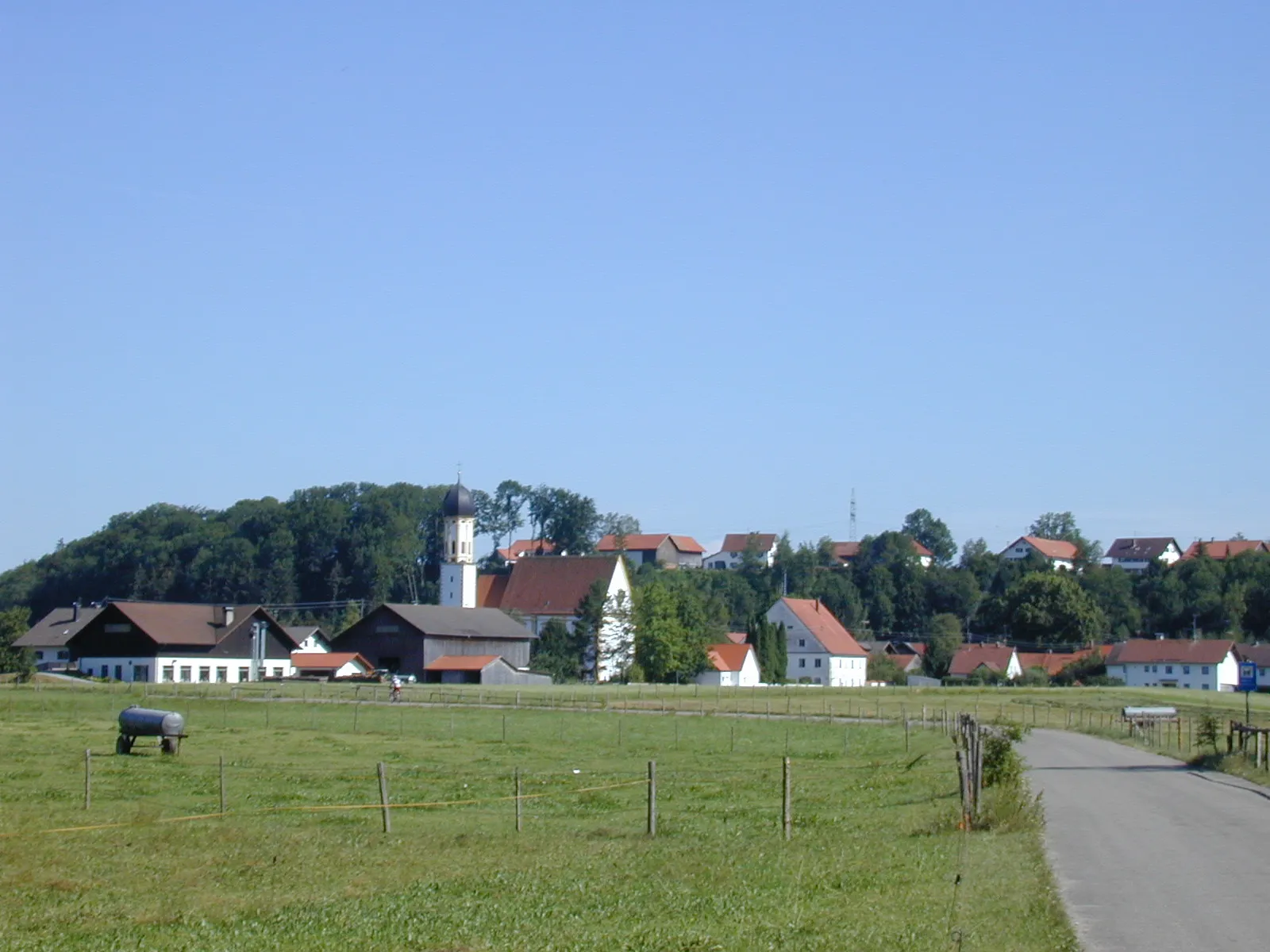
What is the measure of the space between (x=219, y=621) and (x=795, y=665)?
54.4m

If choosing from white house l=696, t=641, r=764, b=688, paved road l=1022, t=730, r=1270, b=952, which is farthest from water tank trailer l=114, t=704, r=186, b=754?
white house l=696, t=641, r=764, b=688

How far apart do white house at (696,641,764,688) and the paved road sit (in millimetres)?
86982

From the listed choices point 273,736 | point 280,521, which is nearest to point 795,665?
point 280,521

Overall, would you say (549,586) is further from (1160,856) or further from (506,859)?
(1160,856)

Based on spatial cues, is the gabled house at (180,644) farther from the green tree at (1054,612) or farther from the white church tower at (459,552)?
the green tree at (1054,612)

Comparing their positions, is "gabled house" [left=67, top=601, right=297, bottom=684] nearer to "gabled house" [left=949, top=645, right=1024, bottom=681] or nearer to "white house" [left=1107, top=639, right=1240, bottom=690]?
"gabled house" [left=949, top=645, right=1024, bottom=681]

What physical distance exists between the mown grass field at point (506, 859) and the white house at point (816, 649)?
95.3m

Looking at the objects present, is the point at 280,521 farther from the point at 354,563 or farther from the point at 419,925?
the point at 419,925

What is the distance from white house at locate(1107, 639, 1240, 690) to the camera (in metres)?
131

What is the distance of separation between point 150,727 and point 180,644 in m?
66.6

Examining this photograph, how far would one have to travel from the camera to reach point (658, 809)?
26531 mm

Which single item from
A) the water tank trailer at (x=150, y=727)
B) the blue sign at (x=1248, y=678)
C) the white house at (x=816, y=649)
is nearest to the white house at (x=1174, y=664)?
the white house at (x=816, y=649)

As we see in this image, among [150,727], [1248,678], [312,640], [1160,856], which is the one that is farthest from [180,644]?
[1160,856]

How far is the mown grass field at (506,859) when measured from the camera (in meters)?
14.3
